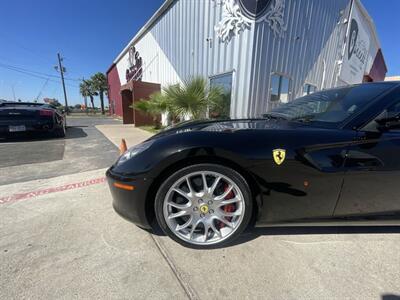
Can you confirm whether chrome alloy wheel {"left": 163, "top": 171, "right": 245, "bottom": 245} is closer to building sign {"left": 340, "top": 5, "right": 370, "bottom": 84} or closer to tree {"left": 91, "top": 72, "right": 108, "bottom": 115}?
building sign {"left": 340, "top": 5, "right": 370, "bottom": 84}

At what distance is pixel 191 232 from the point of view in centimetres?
156

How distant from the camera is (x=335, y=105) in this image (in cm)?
179

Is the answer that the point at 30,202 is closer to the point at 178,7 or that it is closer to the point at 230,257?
the point at 230,257

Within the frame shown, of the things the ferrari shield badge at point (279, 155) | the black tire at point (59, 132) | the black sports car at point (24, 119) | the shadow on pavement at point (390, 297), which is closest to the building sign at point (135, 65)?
the black tire at point (59, 132)

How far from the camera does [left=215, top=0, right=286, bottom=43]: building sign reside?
19.0 feet

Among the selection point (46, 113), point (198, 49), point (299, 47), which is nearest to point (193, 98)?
point (198, 49)

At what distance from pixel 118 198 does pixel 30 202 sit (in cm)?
155

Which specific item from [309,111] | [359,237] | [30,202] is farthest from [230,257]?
[30,202]

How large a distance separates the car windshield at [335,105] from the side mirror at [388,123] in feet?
0.57

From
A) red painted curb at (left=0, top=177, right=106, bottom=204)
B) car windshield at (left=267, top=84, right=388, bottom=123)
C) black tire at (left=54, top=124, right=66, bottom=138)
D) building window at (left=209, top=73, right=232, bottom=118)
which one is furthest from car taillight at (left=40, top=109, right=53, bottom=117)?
car windshield at (left=267, top=84, right=388, bottom=123)

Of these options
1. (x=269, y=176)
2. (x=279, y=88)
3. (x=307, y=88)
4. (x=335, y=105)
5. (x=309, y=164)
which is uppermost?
(x=307, y=88)

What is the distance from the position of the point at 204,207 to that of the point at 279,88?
22.9 feet

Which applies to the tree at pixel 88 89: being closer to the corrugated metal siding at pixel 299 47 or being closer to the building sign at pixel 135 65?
the building sign at pixel 135 65

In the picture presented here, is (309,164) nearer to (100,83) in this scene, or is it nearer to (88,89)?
(100,83)
